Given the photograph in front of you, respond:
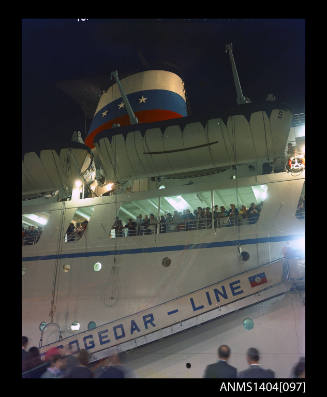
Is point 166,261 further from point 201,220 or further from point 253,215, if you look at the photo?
point 253,215

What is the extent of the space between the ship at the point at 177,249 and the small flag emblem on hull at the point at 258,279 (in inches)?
1.4

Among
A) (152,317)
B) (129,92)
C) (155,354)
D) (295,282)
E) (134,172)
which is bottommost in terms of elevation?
(155,354)

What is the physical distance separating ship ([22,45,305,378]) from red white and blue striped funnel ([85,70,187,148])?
9.29 ft

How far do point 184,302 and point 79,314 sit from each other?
3754mm

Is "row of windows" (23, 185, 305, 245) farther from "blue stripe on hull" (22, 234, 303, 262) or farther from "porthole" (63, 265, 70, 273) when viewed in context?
"porthole" (63, 265, 70, 273)

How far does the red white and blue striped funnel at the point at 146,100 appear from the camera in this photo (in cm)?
1630

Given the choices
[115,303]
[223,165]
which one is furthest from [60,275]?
[223,165]

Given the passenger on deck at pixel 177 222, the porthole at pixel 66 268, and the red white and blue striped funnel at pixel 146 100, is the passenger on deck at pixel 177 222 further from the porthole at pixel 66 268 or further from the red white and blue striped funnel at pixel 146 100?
the red white and blue striped funnel at pixel 146 100

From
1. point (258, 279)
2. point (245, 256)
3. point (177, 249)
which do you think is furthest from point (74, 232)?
point (258, 279)

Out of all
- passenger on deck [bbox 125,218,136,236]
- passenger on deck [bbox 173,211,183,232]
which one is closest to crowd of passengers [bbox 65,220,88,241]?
passenger on deck [bbox 125,218,136,236]

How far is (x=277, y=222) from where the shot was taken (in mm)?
10969

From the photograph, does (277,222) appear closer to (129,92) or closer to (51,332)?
(51,332)

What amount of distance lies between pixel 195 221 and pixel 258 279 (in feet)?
10.7

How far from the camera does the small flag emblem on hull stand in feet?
31.9
